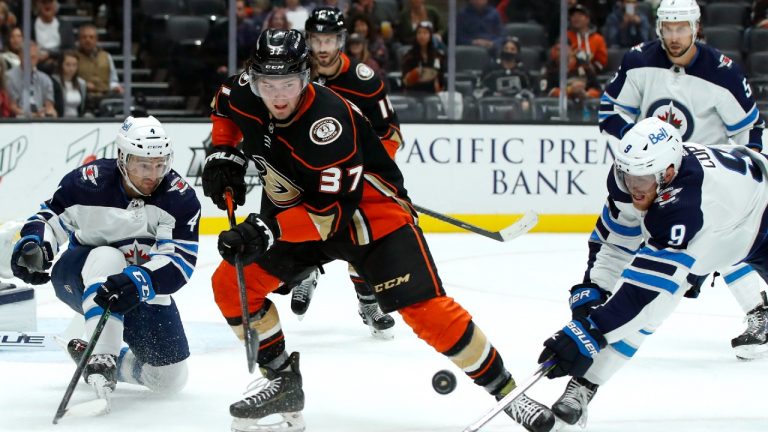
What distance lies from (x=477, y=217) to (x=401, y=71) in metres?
0.97

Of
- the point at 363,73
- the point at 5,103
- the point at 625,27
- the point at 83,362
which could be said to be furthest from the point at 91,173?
the point at 625,27

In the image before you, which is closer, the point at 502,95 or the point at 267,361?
the point at 267,361

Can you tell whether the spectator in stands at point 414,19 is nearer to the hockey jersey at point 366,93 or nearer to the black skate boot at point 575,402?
the hockey jersey at point 366,93

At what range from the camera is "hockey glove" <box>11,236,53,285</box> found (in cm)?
342

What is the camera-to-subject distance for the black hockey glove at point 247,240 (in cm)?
300

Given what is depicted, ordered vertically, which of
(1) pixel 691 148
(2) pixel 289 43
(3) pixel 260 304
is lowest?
(3) pixel 260 304

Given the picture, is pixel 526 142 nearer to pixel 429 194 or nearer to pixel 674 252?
pixel 429 194

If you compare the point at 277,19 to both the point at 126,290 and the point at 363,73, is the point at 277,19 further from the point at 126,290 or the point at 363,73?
the point at 126,290

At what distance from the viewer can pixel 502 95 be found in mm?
7551

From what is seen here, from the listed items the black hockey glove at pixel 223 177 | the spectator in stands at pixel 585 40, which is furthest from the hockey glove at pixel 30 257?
the spectator in stands at pixel 585 40

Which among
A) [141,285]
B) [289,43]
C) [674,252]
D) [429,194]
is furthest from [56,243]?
[429,194]

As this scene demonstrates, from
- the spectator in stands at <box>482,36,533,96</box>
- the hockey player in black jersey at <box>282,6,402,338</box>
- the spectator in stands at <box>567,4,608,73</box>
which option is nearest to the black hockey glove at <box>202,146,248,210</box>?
the hockey player in black jersey at <box>282,6,402,338</box>

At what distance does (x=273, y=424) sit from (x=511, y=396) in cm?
63

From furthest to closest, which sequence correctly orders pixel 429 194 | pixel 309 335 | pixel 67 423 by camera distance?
pixel 429 194 < pixel 309 335 < pixel 67 423
